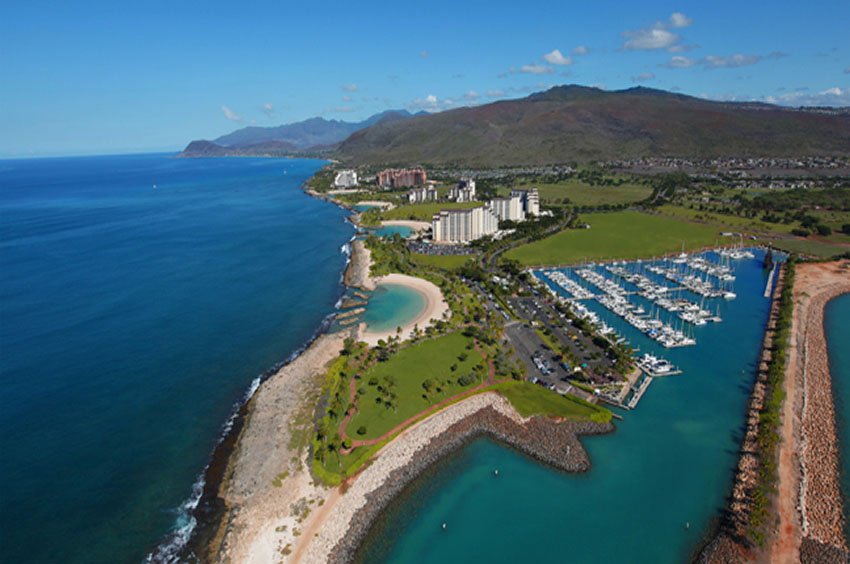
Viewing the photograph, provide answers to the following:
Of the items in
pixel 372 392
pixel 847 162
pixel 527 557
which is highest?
pixel 847 162

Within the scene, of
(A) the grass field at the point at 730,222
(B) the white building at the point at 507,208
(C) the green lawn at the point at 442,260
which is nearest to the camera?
(C) the green lawn at the point at 442,260

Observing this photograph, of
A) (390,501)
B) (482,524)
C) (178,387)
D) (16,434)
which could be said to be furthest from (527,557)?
(16,434)

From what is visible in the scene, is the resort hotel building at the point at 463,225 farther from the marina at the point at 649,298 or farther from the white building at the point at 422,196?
the white building at the point at 422,196

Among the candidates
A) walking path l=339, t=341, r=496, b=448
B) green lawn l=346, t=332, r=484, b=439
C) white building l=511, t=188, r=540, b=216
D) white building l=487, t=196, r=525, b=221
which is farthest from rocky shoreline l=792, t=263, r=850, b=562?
white building l=511, t=188, r=540, b=216

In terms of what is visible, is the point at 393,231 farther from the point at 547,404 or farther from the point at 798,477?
the point at 798,477

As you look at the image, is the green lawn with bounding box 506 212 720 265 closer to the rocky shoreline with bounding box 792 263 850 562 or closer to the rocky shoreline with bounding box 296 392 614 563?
the rocky shoreline with bounding box 792 263 850 562

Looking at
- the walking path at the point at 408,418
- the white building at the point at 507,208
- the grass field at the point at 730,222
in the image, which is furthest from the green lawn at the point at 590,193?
the walking path at the point at 408,418

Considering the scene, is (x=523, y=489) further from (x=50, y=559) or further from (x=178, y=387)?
(x=178, y=387)
